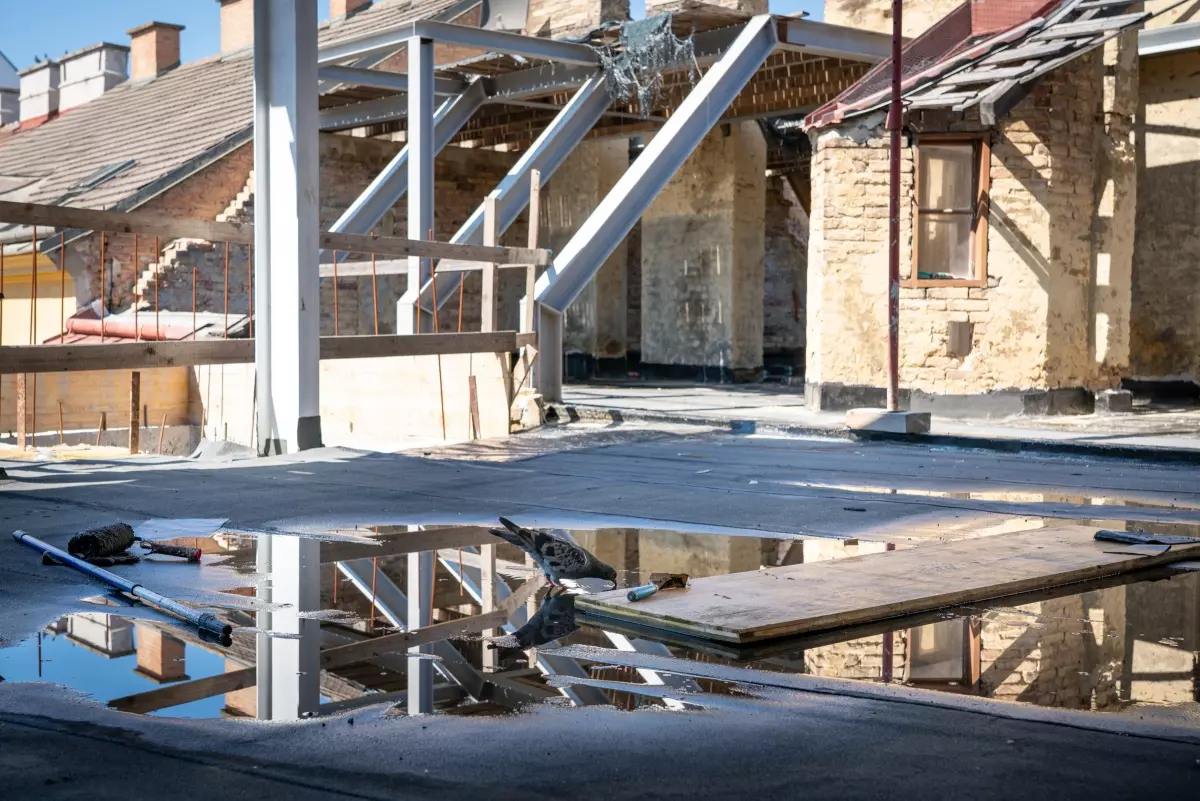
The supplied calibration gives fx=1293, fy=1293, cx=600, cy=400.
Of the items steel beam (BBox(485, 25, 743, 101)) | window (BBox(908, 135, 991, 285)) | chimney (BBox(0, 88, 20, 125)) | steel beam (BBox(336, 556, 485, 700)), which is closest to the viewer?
steel beam (BBox(336, 556, 485, 700))

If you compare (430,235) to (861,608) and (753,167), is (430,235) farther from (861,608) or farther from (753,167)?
(861,608)

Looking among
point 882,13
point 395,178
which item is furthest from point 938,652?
point 395,178

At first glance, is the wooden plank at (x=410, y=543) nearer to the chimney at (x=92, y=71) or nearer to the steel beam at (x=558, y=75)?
the steel beam at (x=558, y=75)

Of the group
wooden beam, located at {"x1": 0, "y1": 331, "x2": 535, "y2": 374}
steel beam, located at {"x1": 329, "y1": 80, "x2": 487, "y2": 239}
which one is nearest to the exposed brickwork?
steel beam, located at {"x1": 329, "y1": 80, "x2": 487, "y2": 239}

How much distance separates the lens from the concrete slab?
11.0 m

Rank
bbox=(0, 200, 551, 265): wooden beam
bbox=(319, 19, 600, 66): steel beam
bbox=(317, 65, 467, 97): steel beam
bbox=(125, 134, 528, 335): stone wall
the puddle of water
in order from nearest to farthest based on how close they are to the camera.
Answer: the puddle of water
bbox=(0, 200, 551, 265): wooden beam
bbox=(319, 19, 600, 66): steel beam
bbox=(317, 65, 467, 97): steel beam
bbox=(125, 134, 528, 335): stone wall

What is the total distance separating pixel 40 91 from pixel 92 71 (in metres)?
2.02

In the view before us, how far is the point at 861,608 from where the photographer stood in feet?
14.6

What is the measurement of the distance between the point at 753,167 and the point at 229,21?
511 inches

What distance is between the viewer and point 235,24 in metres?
25.8

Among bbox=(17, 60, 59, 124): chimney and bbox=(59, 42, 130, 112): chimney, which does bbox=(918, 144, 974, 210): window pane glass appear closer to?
bbox=(59, 42, 130, 112): chimney

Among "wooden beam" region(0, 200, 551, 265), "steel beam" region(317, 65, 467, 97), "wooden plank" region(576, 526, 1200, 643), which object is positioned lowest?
"wooden plank" region(576, 526, 1200, 643)

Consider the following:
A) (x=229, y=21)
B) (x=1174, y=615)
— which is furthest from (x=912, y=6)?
(x=229, y=21)

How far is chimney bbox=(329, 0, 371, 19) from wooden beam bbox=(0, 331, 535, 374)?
1462cm
